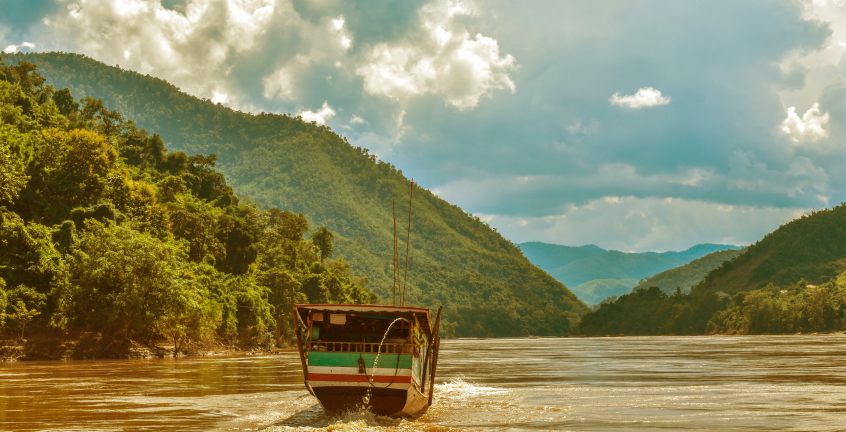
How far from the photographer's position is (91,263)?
2192 inches

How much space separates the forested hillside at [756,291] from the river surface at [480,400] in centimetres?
11151

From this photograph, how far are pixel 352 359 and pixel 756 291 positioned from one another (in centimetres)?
15677

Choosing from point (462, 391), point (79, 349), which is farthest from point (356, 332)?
point (79, 349)

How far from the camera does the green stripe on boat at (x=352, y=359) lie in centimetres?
2114

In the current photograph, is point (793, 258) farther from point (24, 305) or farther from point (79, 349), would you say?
point (24, 305)

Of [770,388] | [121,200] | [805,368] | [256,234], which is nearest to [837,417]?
[770,388]

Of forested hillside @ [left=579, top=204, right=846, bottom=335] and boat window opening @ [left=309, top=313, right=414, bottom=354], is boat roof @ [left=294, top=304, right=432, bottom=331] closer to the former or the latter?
boat window opening @ [left=309, top=313, right=414, bottom=354]

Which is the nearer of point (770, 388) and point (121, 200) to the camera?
point (770, 388)

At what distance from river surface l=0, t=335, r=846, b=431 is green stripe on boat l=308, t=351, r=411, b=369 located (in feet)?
4.46

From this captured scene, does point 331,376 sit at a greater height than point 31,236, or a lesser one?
lesser

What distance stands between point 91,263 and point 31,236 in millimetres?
3917

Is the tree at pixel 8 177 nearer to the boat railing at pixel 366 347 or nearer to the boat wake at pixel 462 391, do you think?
the boat wake at pixel 462 391

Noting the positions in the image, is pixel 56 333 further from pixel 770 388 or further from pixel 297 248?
pixel 297 248

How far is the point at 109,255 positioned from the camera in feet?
183
